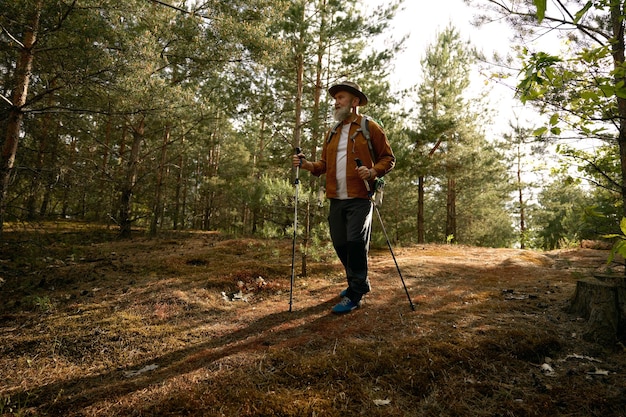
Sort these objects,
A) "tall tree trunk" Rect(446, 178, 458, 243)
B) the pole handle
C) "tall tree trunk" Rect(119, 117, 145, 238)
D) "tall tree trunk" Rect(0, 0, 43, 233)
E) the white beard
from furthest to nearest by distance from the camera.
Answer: "tall tree trunk" Rect(446, 178, 458, 243)
"tall tree trunk" Rect(119, 117, 145, 238)
"tall tree trunk" Rect(0, 0, 43, 233)
the white beard
the pole handle

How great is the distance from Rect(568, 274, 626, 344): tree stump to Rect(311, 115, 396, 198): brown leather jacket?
8.67 feet

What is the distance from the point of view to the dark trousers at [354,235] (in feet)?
12.5

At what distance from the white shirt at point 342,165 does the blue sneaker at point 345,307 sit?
1.34 m

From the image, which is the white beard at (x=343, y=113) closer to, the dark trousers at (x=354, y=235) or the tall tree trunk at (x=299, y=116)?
the dark trousers at (x=354, y=235)

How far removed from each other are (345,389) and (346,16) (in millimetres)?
8102

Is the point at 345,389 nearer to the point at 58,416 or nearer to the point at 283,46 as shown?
the point at 58,416

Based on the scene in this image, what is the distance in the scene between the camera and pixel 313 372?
2385 millimetres

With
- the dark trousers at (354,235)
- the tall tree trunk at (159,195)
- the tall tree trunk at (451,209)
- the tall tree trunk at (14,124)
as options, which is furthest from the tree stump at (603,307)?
the tall tree trunk at (451,209)

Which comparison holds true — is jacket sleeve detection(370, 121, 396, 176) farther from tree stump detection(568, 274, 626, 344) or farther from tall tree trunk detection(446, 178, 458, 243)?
tall tree trunk detection(446, 178, 458, 243)

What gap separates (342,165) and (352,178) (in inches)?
9.8

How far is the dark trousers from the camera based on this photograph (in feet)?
12.5

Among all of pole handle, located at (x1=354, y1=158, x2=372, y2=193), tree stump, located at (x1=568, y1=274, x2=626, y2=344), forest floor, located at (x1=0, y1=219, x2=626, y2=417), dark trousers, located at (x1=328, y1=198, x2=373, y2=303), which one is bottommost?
forest floor, located at (x1=0, y1=219, x2=626, y2=417)

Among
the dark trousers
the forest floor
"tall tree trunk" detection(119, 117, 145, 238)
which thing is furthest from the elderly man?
"tall tree trunk" detection(119, 117, 145, 238)

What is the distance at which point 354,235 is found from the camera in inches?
149
